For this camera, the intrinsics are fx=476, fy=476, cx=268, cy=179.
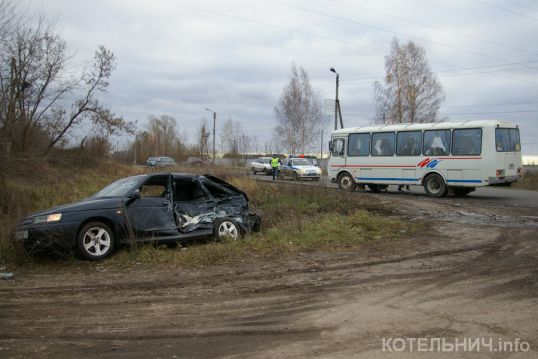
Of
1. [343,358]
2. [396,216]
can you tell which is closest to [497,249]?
[396,216]

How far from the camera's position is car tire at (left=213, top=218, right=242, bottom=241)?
909 centimetres

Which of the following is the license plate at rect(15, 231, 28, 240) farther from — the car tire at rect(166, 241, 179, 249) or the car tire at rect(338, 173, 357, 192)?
the car tire at rect(338, 173, 357, 192)

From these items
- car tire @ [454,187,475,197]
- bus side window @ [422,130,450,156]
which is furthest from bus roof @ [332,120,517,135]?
car tire @ [454,187,475,197]

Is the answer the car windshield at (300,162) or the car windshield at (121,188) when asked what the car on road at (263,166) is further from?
the car windshield at (121,188)

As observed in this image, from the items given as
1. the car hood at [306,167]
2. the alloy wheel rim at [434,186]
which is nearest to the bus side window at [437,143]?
the alloy wheel rim at [434,186]

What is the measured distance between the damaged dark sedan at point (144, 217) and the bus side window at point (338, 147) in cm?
1322

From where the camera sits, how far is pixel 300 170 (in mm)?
32312

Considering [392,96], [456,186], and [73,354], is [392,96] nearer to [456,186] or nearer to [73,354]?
[456,186]

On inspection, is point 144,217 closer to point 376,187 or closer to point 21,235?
point 21,235

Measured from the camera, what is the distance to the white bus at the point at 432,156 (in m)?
17.8

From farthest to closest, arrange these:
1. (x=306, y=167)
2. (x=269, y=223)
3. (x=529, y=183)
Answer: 1. (x=306, y=167)
2. (x=529, y=183)
3. (x=269, y=223)

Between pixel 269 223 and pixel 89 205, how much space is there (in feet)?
14.0

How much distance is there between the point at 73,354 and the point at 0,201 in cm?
1052

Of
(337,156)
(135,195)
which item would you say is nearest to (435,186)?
(337,156)
